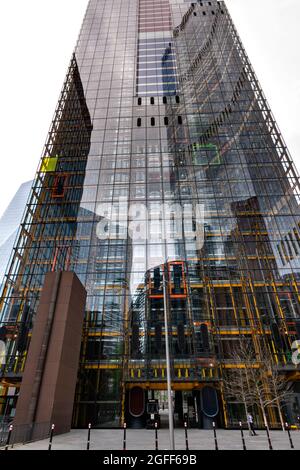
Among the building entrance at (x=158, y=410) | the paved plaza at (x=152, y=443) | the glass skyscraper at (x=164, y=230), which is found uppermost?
the glass skyscraper at (x=164, y=230)

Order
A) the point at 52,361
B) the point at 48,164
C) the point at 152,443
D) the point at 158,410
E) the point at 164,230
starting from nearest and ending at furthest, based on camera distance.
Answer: the point at 152,443, the point at 52,361, the point at 158,410, the point at 164,230, the point at 48,164

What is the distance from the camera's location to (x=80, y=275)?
93.4 feet

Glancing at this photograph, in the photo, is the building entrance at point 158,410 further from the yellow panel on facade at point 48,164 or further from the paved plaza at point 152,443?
the yellow panel on facade at point 48,164

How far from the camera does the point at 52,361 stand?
1694 centimetres

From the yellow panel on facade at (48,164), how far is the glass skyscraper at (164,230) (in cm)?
22

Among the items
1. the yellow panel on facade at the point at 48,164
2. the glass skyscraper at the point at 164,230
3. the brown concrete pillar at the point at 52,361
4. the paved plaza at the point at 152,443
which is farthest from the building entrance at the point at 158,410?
the yellow panel on facade at the point at 48,164

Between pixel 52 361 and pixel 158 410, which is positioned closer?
pixel 52 361

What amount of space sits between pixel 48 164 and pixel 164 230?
19446mm

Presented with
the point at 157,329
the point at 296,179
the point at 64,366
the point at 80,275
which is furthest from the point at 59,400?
the point at 296,179

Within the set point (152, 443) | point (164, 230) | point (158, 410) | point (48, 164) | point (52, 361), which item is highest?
point (48, 164)

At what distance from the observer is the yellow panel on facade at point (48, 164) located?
3672cm

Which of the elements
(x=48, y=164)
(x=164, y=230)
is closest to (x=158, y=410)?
(x=164, y=230)

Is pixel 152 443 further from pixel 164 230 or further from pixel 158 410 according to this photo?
pixel 164 230

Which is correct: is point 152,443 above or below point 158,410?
below
